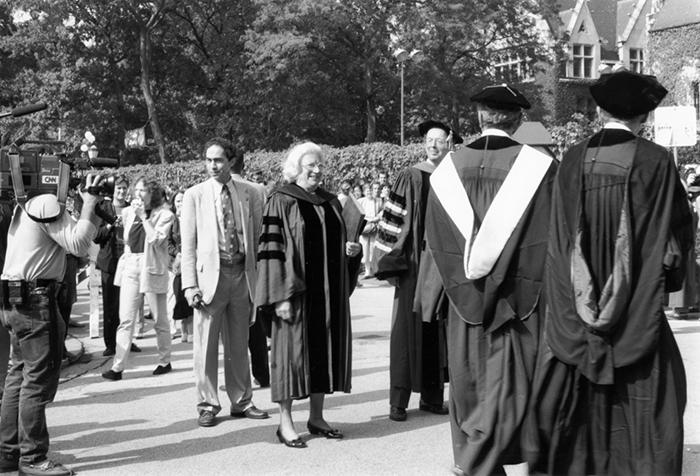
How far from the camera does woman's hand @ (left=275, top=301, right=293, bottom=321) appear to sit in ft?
18.6

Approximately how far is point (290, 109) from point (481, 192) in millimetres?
34732

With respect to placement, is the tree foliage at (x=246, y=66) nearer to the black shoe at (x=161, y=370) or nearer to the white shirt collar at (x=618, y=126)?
the black shoe at (x=161, y=370)

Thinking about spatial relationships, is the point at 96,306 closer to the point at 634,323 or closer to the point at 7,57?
the point at 634,323

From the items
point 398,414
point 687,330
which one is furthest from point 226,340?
point 687,330

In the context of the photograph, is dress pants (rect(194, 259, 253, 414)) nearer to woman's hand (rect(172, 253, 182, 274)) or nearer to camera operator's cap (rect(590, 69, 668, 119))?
camera operator's cap (rect(590, 69, 668, 119))

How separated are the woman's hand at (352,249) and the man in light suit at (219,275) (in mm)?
896

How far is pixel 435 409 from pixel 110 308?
4394 millimetres

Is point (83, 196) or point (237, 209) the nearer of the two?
point (83, 196)

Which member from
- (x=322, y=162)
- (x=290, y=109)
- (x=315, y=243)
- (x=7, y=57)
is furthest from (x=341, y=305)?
(x=7, y=57)

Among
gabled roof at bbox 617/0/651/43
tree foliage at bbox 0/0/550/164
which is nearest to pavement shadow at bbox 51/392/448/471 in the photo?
tree foliage at bbox 0/0/550/164

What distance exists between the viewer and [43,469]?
16.4 ft

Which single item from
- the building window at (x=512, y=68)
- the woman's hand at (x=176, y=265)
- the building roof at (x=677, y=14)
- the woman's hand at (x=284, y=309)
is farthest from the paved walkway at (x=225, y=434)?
the building roof at (x=677, y=14)

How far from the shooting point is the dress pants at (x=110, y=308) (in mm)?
9555

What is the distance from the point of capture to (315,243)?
5824mm
